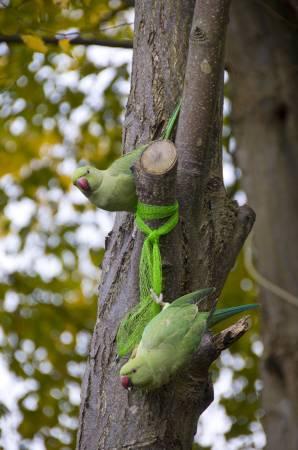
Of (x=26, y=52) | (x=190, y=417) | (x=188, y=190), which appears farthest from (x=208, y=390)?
(x=26, y=52)

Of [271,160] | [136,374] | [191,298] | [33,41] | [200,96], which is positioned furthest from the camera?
[271,160]

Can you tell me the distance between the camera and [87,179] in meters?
1.44

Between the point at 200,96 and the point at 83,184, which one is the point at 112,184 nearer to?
the point at 83,184

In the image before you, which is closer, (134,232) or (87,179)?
(87,179)

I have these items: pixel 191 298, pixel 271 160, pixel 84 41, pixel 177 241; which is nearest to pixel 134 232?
pixel 177 241

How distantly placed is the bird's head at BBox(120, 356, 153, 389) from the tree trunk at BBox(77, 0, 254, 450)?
0.16m

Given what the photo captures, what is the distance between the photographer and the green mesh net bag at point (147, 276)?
140 centimetres

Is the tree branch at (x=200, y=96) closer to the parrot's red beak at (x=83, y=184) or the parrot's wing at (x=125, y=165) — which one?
the parrot's wing at (x=125, y=165)

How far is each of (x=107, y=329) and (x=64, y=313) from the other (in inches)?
92.7

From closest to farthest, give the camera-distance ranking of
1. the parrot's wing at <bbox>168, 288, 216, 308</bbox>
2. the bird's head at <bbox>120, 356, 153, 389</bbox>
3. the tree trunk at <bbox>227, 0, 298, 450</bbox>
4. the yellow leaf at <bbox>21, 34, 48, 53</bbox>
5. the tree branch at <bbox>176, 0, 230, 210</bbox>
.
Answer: the bird's head at <bbox>120, 356, 153, 389</bbox> → the parrot's wing at <bbox>168, 288, 216, 308</bbox> → the tree branch at <bbox>176, 0, 230, 210</bbox> → the yellow leaf at <bbox>21, 34, 48, 53</bbox> → the tree trunk at <bbox>227, 0, 298, 450</bbox>

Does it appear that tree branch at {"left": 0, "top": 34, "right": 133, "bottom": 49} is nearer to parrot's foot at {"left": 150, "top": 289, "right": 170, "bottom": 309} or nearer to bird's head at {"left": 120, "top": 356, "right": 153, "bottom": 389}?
parrot's foot at {"left": 150, "top": 289, "right": 170, "bottom": 309}

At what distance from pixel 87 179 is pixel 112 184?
0.18ft

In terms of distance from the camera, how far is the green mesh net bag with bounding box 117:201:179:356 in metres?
1.40

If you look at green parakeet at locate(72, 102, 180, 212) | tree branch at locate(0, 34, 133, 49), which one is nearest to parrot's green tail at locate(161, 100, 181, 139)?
green parakeet at locate(72, 102, 180, 212)
